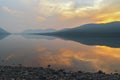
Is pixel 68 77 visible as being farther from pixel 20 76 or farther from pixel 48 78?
pixel 20 76

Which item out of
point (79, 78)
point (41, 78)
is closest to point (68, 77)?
point (79, 78)

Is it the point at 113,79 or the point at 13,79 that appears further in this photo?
the point at 113,79

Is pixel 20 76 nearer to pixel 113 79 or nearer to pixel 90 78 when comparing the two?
pixel 90 78

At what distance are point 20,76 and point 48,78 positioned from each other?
278 centimetres

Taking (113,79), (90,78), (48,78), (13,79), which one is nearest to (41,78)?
(48,78)

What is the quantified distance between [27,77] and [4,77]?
6.91 ft

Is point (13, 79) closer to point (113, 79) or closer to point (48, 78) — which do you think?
point (48, 78)

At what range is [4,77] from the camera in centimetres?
2520

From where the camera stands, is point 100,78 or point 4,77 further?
point 100,78

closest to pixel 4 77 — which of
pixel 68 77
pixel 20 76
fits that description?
pixel 20 76

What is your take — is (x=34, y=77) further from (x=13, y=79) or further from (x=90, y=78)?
(x=90, y=78)

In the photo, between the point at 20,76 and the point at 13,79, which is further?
the point at 20,76

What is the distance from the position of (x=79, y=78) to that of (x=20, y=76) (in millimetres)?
5591

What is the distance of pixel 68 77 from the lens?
26.3m
